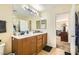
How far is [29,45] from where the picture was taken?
1.63 meters

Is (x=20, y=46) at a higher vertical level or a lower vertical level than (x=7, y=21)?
lower

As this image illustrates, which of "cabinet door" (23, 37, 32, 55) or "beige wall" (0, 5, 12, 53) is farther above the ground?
"beige wall" (0, 5, 12, 53)

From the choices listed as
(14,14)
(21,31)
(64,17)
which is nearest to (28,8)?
(14,14)

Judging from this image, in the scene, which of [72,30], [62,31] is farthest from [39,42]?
[72,30]

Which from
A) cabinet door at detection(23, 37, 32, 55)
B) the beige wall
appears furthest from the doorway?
the beige wall

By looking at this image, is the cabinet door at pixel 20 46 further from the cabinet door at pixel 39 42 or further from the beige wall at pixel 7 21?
the cabinet door at pixel 39 42

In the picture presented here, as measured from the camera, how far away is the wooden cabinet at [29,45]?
5.24 ft

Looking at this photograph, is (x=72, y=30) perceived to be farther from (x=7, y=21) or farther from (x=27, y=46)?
(x=7, y=21)

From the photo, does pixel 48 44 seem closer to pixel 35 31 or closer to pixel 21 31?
pixel 35 31

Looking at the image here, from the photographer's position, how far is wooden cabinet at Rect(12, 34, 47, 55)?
1.60m

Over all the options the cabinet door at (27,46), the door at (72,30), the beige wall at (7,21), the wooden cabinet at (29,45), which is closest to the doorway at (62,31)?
the door at (72,30)

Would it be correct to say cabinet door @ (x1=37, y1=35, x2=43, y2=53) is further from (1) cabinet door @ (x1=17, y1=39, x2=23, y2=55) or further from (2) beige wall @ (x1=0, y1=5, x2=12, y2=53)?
(2) beige wall @ (x1=0, y1=5, x2=12, y2=53)
